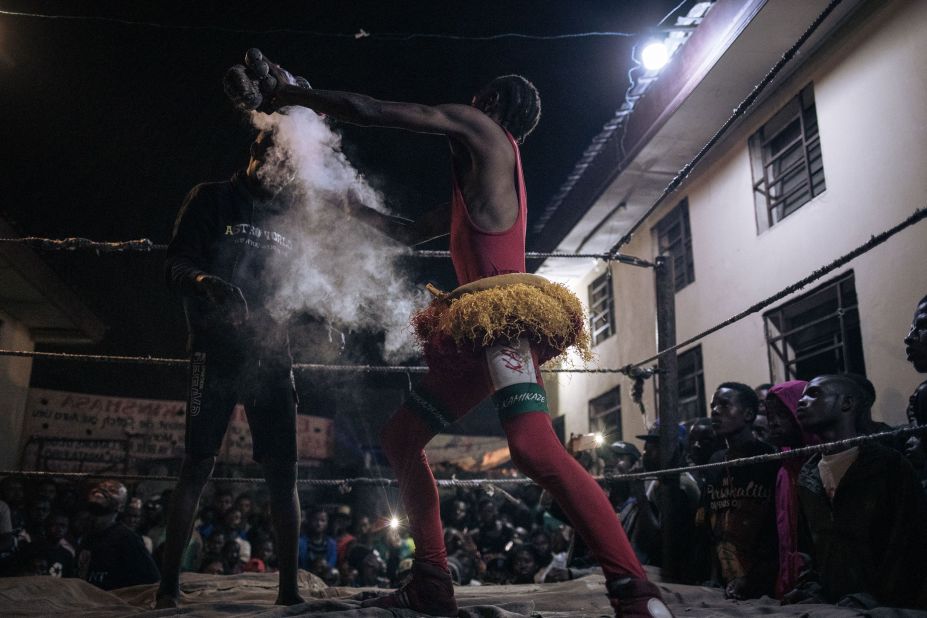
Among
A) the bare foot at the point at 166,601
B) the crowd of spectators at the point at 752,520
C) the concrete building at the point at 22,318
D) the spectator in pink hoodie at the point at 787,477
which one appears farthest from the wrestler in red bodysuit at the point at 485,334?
the concrete building at the point at 22,318

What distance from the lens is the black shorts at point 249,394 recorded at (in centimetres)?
262

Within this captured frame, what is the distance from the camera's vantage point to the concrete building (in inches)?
386

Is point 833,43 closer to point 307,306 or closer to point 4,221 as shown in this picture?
point 307,306

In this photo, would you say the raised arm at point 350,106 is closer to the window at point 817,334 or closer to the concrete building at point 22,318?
the window at point 817,334

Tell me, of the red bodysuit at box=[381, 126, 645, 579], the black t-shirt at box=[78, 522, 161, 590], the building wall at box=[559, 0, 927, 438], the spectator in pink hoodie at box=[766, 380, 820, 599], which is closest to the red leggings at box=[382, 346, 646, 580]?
the red bodysuit at box=[381, 126, 645, 579]

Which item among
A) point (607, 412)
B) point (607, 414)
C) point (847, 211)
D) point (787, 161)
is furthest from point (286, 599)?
point (607, 414)

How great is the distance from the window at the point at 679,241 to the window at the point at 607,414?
8.36 feet

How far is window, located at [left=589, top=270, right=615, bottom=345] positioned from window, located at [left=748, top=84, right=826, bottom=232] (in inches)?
158

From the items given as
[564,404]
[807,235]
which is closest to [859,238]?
[807,235]

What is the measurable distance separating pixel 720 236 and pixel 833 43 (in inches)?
108

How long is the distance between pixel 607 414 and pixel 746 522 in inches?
365

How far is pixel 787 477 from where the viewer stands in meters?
3.28

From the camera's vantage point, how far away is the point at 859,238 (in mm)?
6406

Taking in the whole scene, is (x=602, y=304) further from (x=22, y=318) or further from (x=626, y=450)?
(x=22, y=318)
